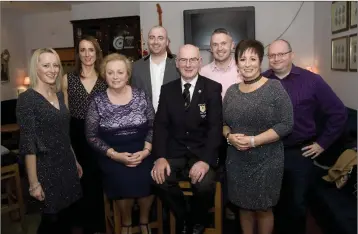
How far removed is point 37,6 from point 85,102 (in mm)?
5544

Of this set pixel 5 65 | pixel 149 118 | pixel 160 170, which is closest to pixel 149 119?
pixel 149 118

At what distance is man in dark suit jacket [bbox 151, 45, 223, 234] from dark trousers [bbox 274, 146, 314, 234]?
0.50 meters

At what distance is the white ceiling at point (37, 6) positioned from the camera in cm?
676

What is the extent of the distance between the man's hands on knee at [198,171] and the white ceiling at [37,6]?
5.69 meters

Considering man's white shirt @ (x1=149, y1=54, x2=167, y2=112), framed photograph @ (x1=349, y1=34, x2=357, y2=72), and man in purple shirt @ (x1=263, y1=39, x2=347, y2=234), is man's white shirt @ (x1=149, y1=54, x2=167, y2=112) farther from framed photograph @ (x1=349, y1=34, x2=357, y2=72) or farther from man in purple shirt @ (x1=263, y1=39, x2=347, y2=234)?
framed photograph @ (x1=349, y1=34, x2=357, y2=72)

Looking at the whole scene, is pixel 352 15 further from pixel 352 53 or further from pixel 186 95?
pixel 186 95

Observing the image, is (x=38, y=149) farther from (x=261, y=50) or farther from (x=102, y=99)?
(x=261, y=50)

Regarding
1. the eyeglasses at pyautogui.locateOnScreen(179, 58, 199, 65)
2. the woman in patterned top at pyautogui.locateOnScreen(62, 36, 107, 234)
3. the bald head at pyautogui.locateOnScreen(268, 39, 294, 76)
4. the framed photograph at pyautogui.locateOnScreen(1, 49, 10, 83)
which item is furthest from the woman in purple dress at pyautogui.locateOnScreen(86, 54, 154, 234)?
the framed photograph at pyautogui.locateOnScreen(1, 49, 10, 83)

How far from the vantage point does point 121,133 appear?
2289 mm

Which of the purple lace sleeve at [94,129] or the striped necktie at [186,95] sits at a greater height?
the striped necktie at [186,95]

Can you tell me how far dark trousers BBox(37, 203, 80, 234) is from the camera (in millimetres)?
2199

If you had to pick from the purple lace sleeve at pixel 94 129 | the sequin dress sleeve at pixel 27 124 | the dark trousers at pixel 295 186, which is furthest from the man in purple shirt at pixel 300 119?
the sequin dress sleeve at pixel 27 124

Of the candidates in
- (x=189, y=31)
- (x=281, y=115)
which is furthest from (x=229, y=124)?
(x=189, y=31)

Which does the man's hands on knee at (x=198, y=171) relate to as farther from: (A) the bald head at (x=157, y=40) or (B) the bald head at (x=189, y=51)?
(A) the bald head at (x=157, y=40)
